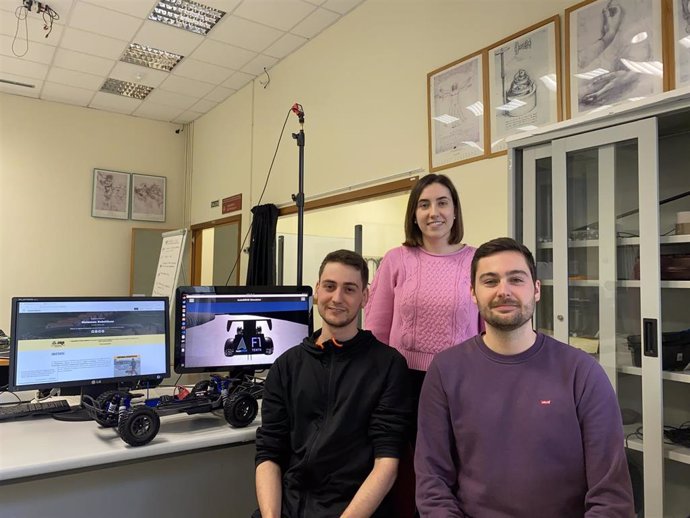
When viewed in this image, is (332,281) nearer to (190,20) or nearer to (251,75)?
(190,20)

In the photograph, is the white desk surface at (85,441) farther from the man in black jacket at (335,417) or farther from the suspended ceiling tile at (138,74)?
the suspended ceiling tile at (138,74)

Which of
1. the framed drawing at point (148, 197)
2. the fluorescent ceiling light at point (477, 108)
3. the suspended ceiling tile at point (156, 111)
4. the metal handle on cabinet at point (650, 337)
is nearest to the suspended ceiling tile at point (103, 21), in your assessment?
the suspended ceiling tile at point (156, 111)

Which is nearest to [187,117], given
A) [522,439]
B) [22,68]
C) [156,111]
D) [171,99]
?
[156,111]

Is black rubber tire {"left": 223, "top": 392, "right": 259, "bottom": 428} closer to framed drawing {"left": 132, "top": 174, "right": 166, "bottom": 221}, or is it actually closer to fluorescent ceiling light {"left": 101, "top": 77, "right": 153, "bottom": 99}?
fluorescent ceiling light {"left": 101, "top": 77, "right": 153, "bottom": 99}

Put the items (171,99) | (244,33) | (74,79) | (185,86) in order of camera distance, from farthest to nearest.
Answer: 1. (171,99)
2. (185,86)
3. (74,79)
4. (244,33)

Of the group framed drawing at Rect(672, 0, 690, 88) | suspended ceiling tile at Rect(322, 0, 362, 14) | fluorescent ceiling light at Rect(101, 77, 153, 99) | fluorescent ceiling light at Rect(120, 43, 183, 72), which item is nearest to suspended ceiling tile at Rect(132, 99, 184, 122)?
fluorescent ceiling light at Rect(101, 77, 153, 99)

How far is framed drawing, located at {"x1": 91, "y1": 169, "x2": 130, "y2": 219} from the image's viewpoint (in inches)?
229

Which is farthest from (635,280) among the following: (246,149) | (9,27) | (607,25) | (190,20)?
(9,27)

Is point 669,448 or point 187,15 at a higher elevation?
point 187,15

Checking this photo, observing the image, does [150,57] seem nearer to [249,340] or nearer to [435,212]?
[249,340]

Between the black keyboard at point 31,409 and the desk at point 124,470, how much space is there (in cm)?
3

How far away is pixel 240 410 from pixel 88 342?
2.03 feet

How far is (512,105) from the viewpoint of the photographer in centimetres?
257

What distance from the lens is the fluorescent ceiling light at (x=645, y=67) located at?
79.1 inches
